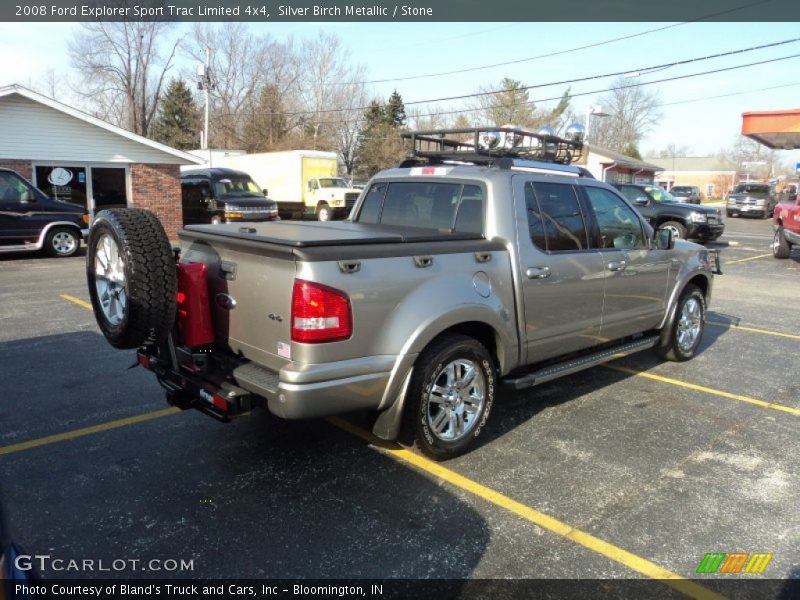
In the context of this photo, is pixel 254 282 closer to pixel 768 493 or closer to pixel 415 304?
pixel 415 304

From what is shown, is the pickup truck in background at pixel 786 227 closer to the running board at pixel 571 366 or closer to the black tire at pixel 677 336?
the black tire at pixel 677 336

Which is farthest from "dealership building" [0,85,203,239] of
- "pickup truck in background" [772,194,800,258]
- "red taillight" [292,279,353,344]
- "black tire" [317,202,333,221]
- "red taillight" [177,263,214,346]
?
"pickup truck in background" [772,194,800,258]

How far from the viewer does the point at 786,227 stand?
50.4 ft

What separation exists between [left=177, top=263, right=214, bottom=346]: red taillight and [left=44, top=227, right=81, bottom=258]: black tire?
40.3 feet

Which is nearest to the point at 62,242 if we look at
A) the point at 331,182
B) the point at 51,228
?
the point at 51,228

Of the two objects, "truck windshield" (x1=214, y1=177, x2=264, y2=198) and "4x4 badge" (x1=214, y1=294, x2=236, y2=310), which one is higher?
"truck windshield" (x1=214, y1=177, x2=264, y2=198)

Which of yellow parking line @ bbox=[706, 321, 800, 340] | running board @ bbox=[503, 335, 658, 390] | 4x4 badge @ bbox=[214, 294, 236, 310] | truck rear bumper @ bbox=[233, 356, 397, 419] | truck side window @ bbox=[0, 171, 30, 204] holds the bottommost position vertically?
yellow parking line @ bbox=[706, 321, 800, 340]

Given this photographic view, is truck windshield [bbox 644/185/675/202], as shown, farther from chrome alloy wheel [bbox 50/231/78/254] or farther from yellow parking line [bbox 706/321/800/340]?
chrome alloy wheel [bbox 50/231/78/254]

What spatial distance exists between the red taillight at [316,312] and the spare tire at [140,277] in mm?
803

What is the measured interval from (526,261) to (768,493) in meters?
2.05

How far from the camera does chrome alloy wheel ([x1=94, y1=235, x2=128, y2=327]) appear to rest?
3.57m

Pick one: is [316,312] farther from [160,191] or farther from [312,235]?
[160,191]

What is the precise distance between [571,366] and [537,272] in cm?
88

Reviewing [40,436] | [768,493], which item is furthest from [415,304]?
[40,436]
